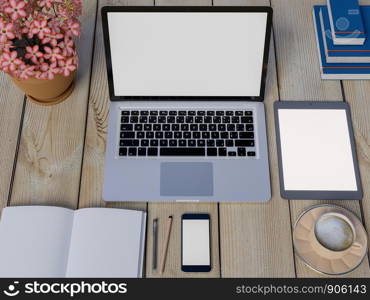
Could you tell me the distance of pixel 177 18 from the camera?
33.2 inches

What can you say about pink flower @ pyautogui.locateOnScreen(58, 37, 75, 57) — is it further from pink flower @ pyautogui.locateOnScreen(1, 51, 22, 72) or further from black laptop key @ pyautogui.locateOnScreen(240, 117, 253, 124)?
black laptop key @ pyautogui.locateOnScreen(240, 117, 253, 124)

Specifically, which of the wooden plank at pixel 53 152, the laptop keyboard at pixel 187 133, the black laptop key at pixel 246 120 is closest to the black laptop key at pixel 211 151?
the laptop keyboard at pixel 187 133

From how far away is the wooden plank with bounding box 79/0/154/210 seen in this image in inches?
34.5

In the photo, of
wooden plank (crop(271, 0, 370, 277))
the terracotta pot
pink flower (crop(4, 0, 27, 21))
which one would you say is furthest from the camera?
wooden plank (crop(271, 0, 370, 277))

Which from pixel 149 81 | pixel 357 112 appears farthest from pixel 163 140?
pixel 357 112

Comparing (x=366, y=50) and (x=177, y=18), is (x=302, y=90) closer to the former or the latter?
(x=366, y=50)

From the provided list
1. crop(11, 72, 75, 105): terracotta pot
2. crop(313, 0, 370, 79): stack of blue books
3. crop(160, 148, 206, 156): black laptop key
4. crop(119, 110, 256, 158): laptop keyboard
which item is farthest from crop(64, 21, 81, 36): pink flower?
crop(313, 0, 370, 79): stack of blue books

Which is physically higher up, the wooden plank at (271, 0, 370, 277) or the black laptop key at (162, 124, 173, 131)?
the wooden plank at (271, 0, 370, 277)

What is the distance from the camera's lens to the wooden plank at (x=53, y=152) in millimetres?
879

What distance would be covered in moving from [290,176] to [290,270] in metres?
0.22

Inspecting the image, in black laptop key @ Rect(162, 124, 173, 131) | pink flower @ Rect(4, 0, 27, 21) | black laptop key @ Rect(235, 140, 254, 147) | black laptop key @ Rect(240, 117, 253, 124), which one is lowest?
black laptop key @ Rect(235, 140, 254, 147)

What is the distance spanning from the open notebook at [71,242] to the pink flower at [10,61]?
312mm

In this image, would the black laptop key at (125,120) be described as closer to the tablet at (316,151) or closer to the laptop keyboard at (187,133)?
the laptop keyboard at (187,133)

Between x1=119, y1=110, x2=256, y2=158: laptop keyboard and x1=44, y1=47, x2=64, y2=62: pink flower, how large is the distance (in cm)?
21
